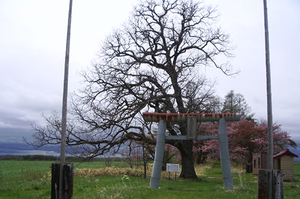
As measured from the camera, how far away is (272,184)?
863 cm

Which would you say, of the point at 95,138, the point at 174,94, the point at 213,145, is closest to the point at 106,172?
the point at 95,138

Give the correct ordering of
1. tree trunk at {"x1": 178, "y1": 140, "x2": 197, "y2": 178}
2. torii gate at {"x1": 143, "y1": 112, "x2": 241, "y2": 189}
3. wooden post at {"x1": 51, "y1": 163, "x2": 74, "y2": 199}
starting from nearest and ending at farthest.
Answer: wooden post at {"x1": 51, "y1": 163, "x2": 74, "y2": 199} < torii gate at {"x1": 143, "y1": 112, "x2": 241, "y2": 189} < tree trunk at {"x1": 178, "y1": 140, "x2": 197, "y2": 178}

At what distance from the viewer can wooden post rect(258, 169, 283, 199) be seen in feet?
28.3

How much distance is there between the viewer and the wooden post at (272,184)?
8633 mm

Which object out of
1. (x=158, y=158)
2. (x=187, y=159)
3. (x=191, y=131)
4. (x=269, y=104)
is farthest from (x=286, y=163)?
(x=269, y=104)

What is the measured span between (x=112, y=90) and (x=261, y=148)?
16932 millimetres

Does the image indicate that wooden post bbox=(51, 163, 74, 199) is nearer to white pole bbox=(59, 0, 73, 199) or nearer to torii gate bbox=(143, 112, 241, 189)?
white pole bbox=(59, 0, 73, 199)

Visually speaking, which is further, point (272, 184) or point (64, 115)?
point (64, 115)

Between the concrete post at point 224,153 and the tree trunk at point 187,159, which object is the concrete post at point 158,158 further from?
the tree trunk at point 187,159

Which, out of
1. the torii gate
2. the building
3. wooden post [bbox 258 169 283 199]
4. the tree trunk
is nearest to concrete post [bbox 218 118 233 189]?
the torii gate

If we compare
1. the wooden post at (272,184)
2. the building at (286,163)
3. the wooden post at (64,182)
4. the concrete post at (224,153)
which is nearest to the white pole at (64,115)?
the wooden post at (64,182)

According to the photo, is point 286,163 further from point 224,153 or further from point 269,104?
point 269,104

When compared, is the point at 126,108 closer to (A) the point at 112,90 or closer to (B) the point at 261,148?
(A) the point at 112,90

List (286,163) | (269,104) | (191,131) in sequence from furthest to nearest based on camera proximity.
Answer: (286,163) → (191,131) → (269,104)
